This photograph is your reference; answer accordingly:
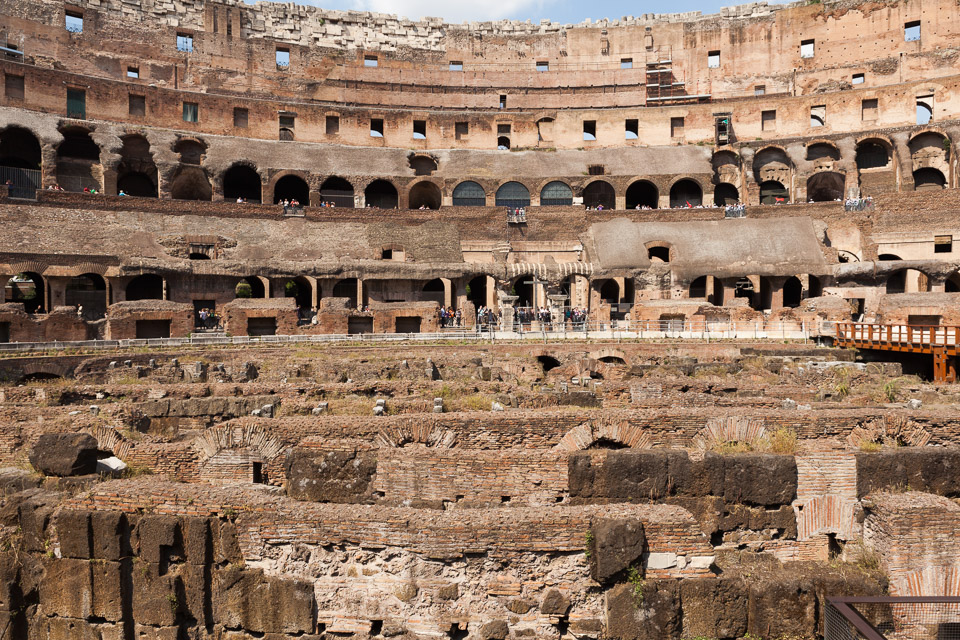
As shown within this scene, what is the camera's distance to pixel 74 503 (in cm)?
598

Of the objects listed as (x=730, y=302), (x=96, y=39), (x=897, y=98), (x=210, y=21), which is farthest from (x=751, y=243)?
(x=96, y=39)

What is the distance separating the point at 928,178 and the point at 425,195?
33479 mm

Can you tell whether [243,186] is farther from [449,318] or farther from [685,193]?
[685,193]

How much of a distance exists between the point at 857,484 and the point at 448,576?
455 cm

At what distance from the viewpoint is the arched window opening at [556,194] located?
1587 inches

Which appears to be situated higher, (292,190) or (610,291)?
(292,190)

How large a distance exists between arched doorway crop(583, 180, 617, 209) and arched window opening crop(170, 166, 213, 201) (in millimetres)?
24457

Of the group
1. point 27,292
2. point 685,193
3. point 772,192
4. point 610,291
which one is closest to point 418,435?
point 610,291

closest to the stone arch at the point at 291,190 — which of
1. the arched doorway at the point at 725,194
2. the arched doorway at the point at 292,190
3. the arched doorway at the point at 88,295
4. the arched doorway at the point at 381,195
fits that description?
the arched doorway at the point at 292,190

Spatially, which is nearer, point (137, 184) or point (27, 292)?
point (27, 292)

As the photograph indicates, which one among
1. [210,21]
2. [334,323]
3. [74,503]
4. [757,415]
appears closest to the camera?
[74,503]

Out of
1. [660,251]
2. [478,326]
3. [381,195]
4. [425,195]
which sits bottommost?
[478,326]

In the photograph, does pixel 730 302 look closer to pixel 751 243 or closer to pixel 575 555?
pixel 751 243

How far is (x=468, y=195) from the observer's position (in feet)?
133
